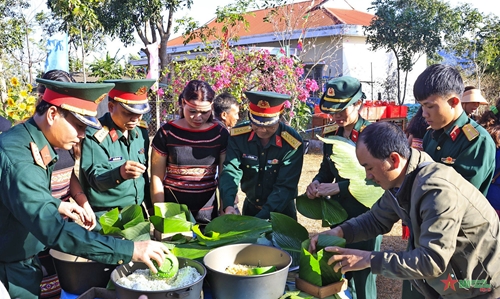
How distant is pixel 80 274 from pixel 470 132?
1.87m

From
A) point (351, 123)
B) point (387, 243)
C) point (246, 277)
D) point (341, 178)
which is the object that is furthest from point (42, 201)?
point (387, 243)

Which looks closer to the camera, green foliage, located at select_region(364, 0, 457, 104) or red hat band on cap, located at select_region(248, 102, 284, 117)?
red hat band on cap, located at select_region(248, 102, 284, 117)

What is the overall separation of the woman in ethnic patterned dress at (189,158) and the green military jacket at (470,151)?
4.61ft

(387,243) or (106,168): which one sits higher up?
(106,168)

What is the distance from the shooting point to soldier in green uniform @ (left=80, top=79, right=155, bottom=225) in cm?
259

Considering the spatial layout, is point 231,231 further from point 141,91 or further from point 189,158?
point 141,91

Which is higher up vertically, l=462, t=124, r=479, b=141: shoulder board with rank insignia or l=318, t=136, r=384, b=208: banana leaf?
l=462, t=124, r=479, b=141: shoulder board with rank insignia

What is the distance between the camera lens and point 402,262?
160 centimetres

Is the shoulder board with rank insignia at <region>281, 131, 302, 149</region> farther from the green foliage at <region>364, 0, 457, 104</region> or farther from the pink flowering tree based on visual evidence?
the green foliage at <region>364, 0, 457, 104</region>

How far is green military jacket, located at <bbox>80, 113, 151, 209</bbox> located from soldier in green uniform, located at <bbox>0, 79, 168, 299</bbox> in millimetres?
689

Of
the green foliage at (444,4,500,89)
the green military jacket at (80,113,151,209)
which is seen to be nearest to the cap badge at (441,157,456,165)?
the green military jacket at (80,113,151,209)

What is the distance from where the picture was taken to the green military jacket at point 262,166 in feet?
8.98

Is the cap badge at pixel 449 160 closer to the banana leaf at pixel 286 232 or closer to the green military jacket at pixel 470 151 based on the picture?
the green military jacket at pixel 470 151

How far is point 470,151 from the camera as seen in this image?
7.14ft
